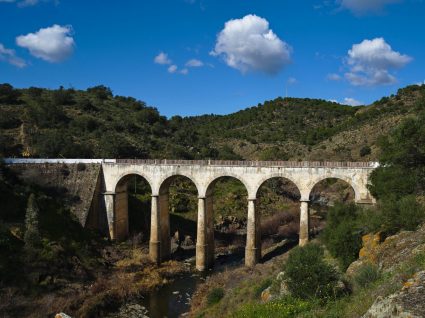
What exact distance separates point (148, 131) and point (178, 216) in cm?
2680

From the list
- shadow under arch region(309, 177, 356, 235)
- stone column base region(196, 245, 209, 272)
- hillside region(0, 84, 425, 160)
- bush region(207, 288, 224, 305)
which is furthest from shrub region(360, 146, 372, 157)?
bush region(207, 288, 224, 305)

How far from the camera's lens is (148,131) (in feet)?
231

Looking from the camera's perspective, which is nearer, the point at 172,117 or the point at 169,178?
the point at 169,178

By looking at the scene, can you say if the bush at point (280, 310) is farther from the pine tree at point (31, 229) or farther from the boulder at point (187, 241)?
the boulder at point (187, 241)

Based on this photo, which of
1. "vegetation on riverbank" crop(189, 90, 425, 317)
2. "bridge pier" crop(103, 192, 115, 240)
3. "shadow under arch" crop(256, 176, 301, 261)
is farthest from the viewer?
"shadow under arch" crop(256, 176, 301, 261)

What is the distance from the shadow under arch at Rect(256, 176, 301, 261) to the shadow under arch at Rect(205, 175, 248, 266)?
253cm

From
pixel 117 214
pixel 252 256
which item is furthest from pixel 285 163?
pixel 117 214

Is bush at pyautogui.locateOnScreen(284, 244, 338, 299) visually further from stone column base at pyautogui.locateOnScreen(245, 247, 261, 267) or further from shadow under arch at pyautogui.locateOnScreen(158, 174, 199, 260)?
shadow under arch at pyautogui.locateOnScreen(158, 174, 199, 260)

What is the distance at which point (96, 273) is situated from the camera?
102 feet

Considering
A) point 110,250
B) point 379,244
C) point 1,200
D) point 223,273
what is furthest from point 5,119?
point 379,244

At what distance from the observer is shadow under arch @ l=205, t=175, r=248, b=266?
1421 inches

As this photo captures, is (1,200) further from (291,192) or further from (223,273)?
(291,192)

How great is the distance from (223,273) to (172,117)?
68.4m

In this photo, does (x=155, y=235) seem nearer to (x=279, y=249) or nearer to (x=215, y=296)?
(x=279, y=249)
